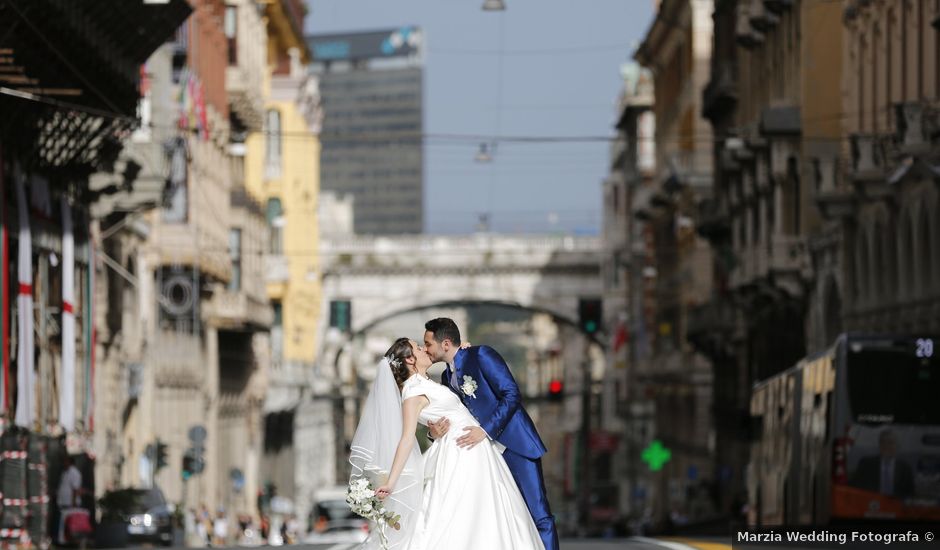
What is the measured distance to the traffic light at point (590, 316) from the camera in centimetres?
5269

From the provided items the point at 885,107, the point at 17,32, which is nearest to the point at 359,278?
the point at 885,107

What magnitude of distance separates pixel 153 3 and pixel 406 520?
24.9 m

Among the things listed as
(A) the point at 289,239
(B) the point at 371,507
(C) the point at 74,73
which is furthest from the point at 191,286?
(B) the point at 371,507

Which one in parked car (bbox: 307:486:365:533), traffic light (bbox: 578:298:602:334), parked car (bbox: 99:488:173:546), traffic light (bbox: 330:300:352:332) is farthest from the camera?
traffic light (bbox: 330:300:352:332)

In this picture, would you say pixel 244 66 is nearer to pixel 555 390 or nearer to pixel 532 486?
pixel 555 390

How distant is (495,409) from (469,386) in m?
0.20

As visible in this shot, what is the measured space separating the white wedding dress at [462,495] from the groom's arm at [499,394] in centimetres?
8

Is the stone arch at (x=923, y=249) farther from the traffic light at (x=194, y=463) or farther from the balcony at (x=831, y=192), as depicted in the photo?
the traffic light at (x=194, y=463)

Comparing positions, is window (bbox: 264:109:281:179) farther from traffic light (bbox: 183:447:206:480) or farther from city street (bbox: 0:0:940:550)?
traffic light (bbox: 183:447:206:480)

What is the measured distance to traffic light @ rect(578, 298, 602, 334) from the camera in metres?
52.7

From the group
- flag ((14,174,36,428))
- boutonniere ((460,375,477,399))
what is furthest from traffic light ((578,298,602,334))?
boutonniere ((460,375,477,399))

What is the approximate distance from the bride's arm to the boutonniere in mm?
313

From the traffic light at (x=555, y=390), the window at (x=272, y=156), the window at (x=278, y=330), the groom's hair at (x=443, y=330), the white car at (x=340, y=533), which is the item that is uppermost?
the window at (x=272, y=156)

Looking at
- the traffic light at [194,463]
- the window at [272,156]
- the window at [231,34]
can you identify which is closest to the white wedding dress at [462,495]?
the traffic light at [194,463]
